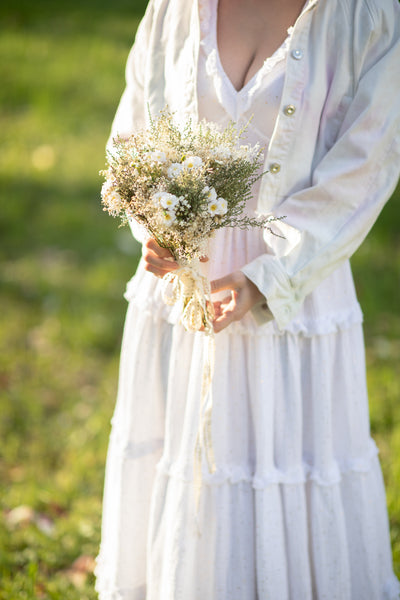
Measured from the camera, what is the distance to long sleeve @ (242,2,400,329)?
1714mm

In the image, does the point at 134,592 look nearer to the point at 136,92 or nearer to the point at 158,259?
the point at 158,259

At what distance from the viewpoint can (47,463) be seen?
316 cm

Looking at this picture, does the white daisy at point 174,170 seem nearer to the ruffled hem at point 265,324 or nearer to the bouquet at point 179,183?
the bouquet at point 179,183

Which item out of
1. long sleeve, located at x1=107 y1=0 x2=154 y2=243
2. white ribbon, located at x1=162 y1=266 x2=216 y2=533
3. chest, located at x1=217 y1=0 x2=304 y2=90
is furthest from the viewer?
long sleeve, located at x1=107 y1=0 x2=154 y2=243

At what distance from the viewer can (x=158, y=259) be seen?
1.79 m

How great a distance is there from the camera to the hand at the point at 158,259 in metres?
1.75

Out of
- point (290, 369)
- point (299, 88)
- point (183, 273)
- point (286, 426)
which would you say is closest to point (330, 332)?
point (290, 369)

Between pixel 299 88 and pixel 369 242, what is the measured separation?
350 cm

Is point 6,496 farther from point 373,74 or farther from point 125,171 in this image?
point 373,74

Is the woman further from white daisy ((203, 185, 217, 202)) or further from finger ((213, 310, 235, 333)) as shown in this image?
white daisy ((203, 185, 217, 202))

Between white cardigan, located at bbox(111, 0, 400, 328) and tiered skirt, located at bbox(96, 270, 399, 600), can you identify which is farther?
tiered skirt, located at bbox(96, 270, 399, 600)

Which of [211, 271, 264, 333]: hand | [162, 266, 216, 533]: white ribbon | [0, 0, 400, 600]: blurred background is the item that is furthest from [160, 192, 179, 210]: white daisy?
[0, 0, 400, 600]: blurred background

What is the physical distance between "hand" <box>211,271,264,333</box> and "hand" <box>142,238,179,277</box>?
133 mm

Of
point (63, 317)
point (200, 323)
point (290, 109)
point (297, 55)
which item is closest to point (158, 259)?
point (200, 323)
